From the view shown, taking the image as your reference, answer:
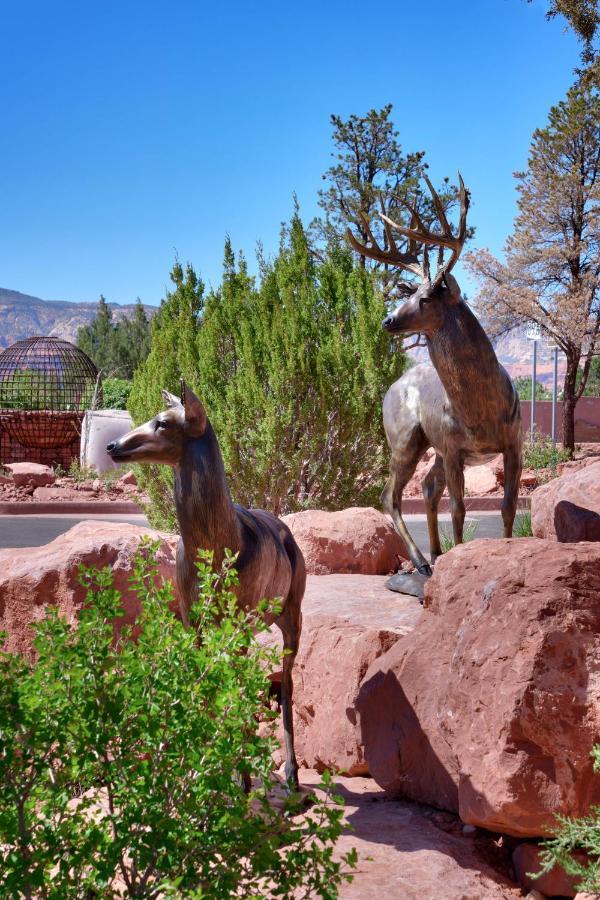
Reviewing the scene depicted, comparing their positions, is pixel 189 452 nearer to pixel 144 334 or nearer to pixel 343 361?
pixel 343 361

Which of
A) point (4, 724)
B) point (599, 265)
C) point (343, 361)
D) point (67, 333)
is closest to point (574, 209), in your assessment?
point (599, 265)

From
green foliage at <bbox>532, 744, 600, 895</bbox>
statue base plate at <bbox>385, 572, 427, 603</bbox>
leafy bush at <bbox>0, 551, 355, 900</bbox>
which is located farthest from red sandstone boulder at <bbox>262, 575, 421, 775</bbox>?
leafy bush at <bbox>0, 551, 355, 900</bbox>

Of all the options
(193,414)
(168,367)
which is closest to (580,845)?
(193,414)

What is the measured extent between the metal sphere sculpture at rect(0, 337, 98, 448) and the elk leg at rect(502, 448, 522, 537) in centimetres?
1990

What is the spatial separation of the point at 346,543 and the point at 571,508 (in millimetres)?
2247

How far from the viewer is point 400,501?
20.9 feet

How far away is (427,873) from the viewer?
315 centimetres

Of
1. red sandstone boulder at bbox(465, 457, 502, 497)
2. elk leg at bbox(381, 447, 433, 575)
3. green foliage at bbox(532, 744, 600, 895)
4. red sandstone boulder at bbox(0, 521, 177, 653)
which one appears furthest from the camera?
red sandstone boulder at bbox(465, 457, 502, 497)

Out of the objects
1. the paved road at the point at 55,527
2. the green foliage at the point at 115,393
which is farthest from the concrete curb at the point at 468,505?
the green foliage at the point at 115,393

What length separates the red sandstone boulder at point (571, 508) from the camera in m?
5.25

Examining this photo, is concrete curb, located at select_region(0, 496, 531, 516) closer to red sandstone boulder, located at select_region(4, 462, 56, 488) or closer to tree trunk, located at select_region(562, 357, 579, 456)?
red sandstone boulder, located at select_region(4, 462, 56, 488)

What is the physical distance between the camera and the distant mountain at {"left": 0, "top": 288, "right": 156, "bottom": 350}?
17438 centimetres

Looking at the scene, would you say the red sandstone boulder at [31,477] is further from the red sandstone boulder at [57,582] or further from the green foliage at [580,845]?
the green foliage at [580,845]

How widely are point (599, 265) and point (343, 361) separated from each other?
17.5m
